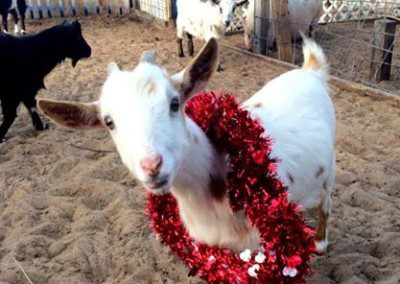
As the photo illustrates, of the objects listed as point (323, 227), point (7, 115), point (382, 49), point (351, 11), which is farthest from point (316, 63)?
point (351, 11)

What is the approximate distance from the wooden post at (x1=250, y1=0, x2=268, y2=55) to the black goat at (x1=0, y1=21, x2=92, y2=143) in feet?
9.89

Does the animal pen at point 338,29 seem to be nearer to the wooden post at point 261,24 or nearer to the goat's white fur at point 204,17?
the wooden post at point 261,24

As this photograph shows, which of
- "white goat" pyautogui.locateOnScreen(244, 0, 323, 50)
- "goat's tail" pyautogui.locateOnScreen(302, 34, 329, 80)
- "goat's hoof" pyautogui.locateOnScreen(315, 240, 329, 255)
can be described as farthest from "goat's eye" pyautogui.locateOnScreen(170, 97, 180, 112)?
"white goat" pyautogui.locateOnScreen(244, 0, 323, 50)

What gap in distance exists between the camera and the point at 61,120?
2.24m

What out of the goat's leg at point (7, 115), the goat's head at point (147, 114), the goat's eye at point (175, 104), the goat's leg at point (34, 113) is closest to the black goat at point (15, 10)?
the goat's leg at point (34, 113)

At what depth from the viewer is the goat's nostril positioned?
1781 millimetres

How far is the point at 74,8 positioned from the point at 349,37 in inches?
247

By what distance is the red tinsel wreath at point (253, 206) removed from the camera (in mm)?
2254

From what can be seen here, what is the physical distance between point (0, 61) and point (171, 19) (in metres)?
5.04

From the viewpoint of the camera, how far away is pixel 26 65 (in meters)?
5.36

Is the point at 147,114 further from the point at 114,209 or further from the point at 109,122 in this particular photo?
the point at 114,209

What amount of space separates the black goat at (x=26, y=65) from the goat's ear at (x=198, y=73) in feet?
12.0

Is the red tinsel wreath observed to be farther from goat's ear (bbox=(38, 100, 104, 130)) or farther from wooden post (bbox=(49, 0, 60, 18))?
wooden post (bbox=(49, 0, 60, 18))

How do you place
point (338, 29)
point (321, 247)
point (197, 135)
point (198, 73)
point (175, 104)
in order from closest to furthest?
point (175, 104) < point (198, 73) < point (197, 135) < point (321, 247) < point (338, 29)
